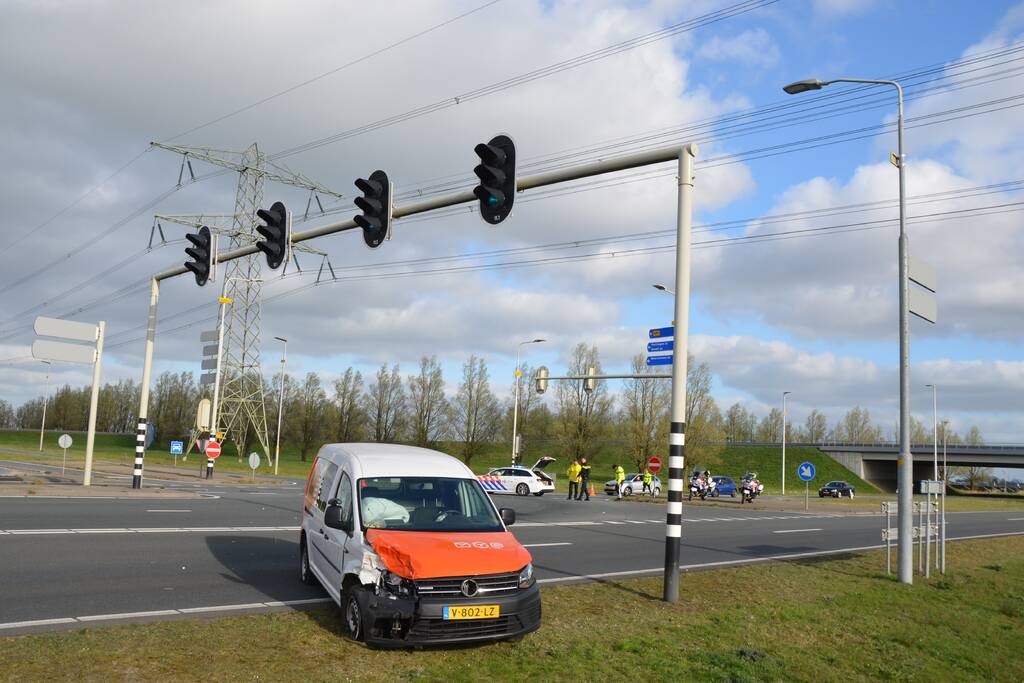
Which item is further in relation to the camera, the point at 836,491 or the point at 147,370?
the point at 836,491

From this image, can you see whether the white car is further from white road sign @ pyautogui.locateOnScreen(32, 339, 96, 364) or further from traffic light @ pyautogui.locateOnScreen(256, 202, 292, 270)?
traffic light @ pyautogui.locateOnScreen(256, 202, 292, 270)

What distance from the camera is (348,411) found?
90.9 m

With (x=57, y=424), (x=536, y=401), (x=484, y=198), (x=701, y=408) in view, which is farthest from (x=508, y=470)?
(x=57, y=424)

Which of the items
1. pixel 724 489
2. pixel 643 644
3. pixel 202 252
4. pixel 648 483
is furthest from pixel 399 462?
pixel 724 489

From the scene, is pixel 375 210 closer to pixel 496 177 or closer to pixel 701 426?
pixel 496 177

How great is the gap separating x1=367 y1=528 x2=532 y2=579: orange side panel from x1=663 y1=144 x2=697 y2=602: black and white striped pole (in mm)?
3086

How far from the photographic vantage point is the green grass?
625cm

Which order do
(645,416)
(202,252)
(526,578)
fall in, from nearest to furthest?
(526,578) < (202,252) < (645,416)

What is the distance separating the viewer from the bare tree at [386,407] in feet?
268

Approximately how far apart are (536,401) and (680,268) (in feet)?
240

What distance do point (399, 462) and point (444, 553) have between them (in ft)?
5.59

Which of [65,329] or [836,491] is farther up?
[65,329]

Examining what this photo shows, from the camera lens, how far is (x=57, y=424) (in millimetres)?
138000

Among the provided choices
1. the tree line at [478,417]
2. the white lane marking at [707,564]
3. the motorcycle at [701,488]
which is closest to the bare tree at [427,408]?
the tree line at [478,417]
